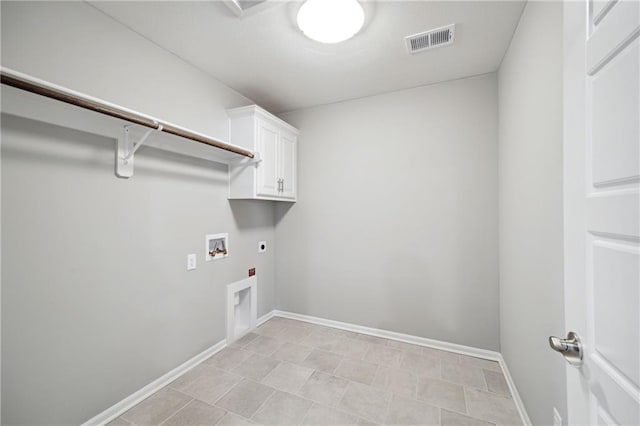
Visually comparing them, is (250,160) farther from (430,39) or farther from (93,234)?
(430,39)

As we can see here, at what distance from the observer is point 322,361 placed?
7.63 ft

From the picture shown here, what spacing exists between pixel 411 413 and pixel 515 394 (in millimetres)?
797

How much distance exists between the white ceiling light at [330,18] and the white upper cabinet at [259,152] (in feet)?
3.48

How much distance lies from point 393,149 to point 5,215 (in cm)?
291

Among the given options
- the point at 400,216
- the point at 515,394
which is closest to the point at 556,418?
the point at 515,394

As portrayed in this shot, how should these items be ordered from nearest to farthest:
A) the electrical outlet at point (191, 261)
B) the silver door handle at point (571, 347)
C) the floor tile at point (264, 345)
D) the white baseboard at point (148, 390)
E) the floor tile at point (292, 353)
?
the silver door handle at point (571, 347) < the white baseboard at point (148, 390) < the electrical outlet at point (191, 261) < the floor tile at point (292, 353) < the floor tile at point (264, 345)

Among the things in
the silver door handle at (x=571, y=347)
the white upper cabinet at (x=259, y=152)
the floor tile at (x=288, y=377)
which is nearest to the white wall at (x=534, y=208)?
the silver door handle at (x=571, y=347)

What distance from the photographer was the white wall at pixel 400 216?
2.42 m

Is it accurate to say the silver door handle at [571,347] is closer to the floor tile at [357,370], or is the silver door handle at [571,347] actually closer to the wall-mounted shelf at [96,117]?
the floor tile at [357,370]

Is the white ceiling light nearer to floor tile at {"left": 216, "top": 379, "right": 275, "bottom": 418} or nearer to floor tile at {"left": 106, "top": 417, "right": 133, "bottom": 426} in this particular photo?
floor tile at {"left": 216, "top": 379, "right": 275, "bottom": 418}

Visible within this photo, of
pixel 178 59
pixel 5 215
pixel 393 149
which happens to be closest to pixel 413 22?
pixel 393 149

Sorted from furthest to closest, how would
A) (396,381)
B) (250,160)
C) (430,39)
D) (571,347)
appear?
1. (250,160)
2. (396,381)
3. (430,39)
4. (571,347)

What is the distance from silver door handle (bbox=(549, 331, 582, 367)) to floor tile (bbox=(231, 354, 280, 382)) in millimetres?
2025

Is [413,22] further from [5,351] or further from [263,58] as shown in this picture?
[5,351]
